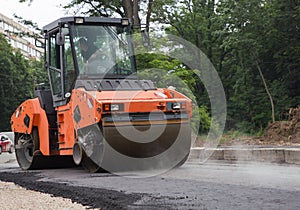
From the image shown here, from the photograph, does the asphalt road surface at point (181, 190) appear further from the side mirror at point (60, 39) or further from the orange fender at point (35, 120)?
the side mirror at point (60, 39)

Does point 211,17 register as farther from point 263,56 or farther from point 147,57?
point 147,57

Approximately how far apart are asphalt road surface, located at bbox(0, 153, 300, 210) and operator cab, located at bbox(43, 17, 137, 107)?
2290 millimetres

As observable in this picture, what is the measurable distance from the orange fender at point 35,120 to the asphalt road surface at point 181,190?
2.31 meters

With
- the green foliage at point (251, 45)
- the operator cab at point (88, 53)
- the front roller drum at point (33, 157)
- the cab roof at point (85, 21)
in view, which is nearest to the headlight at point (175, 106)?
the operator cab at point (88, 53)

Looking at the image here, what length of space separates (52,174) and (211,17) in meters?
36.0

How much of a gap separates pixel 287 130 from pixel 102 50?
50.9ft

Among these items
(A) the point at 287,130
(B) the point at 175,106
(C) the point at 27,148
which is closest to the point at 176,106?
(B) the point at 175,106

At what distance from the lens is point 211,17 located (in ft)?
151

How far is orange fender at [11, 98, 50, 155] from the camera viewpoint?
41.8 ft

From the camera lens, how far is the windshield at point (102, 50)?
11805mm

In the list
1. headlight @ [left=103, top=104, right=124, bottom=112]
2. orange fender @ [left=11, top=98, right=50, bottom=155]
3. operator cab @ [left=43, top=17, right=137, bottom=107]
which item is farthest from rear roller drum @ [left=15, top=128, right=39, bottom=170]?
headlight @ [left=103, top=104, right=124, bottom=112]

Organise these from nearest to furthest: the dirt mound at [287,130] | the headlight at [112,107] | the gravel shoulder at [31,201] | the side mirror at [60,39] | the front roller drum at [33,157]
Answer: the gravel shoulder at [31,201]
the headlight at [112,107]
the side mirror at [60,39]
the front roller drum at [33,157]
the dirt mound at [287,130]

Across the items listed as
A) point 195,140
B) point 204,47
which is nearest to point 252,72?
point 204,47

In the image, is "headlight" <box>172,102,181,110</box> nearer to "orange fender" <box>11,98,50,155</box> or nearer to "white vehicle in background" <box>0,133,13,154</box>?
"orange fender" <box>11,98,50,155</box>
